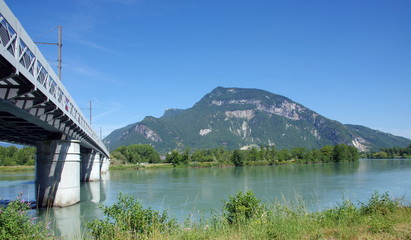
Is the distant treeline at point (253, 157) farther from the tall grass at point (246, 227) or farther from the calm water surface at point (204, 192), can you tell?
the tall grass at point (246, 227)

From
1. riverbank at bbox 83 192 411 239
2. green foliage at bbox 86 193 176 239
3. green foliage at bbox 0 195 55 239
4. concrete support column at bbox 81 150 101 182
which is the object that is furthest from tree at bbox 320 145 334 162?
green foliage at bbox 0 195 55 239

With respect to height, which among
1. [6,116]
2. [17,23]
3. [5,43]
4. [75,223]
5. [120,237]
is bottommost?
[75,223]

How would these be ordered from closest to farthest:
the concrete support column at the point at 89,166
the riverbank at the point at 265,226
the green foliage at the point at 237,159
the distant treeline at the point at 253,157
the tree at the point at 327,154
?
the riverbank at the point at 265,226
the concrete support column at the point at 89,166
the green foliage at the point at 237,159
the distant treeline at the point at 253,157
the tree at the point at 327,154

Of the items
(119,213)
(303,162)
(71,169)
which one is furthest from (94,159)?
(303,162)

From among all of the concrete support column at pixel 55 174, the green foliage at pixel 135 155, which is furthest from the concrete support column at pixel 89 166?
the green foliage at pixel 135 155

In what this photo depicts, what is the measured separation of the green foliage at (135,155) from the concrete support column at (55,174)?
98.5 metres

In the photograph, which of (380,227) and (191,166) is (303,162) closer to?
(191,166)

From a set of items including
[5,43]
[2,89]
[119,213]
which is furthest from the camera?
[2,89]

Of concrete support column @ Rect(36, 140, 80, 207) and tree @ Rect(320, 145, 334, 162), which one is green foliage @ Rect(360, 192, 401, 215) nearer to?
concrete support column @ Rect(36, 140, 80, 207)

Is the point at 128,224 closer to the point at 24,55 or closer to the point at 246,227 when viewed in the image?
the point at 246,227

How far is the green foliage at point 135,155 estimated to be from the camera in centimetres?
13025

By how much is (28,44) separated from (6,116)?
25.2ft

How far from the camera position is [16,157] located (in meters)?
112

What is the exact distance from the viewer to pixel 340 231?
324 inches
